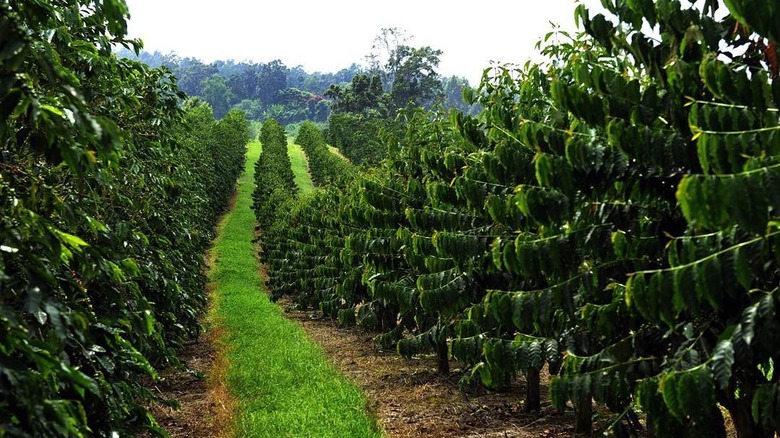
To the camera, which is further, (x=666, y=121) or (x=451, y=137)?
(x=451, y=137)

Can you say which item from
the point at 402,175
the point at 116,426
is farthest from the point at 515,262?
the point at 402,175

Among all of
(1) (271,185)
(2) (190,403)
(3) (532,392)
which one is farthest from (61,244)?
(1) (271,185)

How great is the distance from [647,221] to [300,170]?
64743mm

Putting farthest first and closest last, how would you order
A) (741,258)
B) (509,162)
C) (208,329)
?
(208,329), (509,162), (741,258)

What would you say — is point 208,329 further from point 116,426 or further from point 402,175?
point 116,426

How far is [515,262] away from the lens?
4461 mm

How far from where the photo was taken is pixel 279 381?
1133cm

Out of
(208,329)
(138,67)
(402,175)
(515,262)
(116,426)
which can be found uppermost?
(138,67)

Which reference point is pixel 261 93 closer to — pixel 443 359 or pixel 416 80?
pixel 416 80

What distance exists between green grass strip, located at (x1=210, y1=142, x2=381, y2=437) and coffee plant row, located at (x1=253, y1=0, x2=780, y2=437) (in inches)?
116

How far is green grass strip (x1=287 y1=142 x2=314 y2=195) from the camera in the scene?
2280 inches

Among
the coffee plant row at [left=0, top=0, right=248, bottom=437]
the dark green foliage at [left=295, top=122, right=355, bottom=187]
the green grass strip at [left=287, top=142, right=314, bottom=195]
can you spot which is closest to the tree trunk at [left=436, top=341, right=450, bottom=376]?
the coffee plant row at [left=0, top=0, right=248, bottom=437]

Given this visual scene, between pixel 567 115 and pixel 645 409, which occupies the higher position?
pixel 567 115

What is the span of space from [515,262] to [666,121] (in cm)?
128
